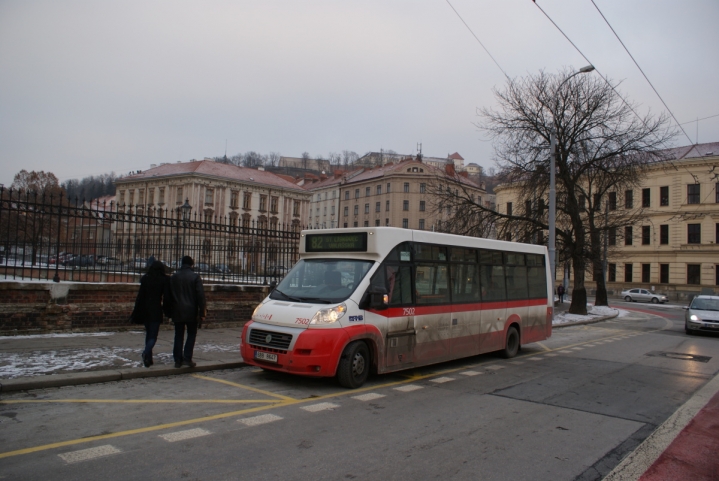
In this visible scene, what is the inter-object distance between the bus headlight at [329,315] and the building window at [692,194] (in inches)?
2285

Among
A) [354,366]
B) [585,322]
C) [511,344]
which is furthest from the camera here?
[585,322]

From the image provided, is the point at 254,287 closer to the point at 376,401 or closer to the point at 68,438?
the point at 376,401

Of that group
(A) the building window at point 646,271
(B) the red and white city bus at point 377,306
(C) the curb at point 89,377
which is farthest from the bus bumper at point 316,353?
(A) the building window at point 646,271

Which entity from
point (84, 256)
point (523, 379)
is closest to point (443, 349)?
point (523, 379)

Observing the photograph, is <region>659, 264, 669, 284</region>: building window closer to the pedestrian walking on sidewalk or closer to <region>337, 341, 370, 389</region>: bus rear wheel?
<region>337, 341, 370, 389</region>: bus rear wheel

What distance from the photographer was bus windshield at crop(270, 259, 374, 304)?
Answer: 8.40 meters

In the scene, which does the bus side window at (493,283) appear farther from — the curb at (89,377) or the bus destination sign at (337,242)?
the curb at (89,377)

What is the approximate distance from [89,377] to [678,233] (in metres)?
61.1

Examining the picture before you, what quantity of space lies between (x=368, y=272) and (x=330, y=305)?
92 centimetres

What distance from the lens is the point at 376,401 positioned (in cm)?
750

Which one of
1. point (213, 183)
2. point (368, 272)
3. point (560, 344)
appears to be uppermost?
point (213, 183)

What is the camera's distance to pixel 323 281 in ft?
28.9

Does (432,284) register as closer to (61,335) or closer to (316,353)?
(316,353)

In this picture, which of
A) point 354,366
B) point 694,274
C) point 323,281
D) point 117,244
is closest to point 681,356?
point 354,366
